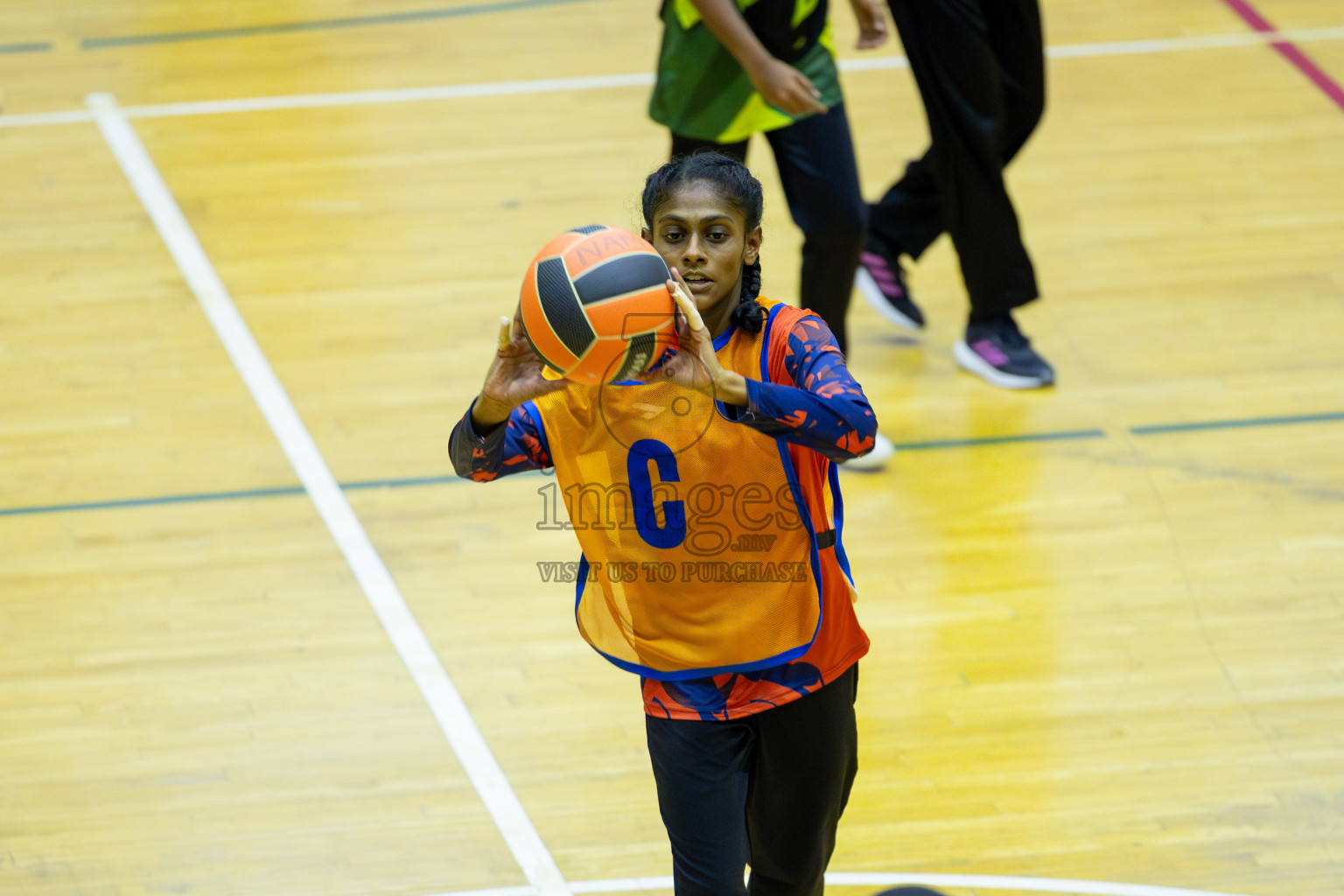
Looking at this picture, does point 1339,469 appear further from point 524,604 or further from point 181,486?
point 181,486

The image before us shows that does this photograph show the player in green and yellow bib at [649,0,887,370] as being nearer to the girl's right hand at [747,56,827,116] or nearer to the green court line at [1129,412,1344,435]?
the girl's right hand at [747,56,827,116]

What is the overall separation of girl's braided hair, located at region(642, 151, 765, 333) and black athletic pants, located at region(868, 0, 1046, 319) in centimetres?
222

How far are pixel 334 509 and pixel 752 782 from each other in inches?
83.6

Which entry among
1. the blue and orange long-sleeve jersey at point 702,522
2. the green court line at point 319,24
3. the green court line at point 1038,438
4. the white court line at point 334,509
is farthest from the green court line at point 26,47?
the blue and orange long-sleeve jersey at point 702,522

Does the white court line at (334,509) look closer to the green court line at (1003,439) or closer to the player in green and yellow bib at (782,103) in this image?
the player in green and yellow bib at (782,103)

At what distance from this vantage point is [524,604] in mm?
3799

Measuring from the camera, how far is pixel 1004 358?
4.64 meters

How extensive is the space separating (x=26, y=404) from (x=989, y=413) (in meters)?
2.99

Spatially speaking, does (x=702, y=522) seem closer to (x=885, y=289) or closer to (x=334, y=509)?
(x=334, y=509)

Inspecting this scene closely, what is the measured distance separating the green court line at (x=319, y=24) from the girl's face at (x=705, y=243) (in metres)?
5.57

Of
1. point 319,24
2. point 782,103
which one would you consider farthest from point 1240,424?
point 319,24

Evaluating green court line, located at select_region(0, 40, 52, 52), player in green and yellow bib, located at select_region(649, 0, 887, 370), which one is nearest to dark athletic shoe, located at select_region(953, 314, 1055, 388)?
player in green and yellow bib, located at select_region(649, 0, 887, 370)

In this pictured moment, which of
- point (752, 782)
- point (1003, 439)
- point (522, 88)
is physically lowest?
point (1003, 439)

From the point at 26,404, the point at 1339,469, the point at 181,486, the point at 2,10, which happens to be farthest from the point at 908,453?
the point at 2,10
